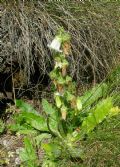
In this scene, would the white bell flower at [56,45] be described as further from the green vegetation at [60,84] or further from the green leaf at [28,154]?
→ the green leaf at [28,154]

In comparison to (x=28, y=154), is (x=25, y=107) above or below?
above

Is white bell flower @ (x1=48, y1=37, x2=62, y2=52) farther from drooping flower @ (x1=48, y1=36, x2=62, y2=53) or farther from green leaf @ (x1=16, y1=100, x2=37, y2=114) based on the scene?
green leaf @ (x1=16, y1=100, x2=37, y2=114)

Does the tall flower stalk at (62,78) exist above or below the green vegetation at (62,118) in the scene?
above

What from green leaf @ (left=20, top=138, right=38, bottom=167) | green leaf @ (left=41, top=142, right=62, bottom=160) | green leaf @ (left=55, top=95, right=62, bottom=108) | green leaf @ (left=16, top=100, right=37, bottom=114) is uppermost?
green leaf @ (left=55, top=95, right=62, bottom=108)

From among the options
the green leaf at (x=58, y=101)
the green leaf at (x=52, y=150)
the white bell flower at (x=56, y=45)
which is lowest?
the green leaf at (x=52, y=150)

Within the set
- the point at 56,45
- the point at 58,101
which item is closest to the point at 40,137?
the point at 58,101

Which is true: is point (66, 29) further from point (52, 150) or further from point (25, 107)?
point (52, 150)

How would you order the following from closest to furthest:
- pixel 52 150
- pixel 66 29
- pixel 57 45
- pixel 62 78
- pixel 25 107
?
pixel 57 45
pixel 62 78
pixel 52 150
pixel 25 107
pixel 66 29

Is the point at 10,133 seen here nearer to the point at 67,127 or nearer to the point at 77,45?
the point at 67,127

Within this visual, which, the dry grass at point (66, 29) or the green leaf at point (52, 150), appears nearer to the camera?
the green leaf at point (52, 150)

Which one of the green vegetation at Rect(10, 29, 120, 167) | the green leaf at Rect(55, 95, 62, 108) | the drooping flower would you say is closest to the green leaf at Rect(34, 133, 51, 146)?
the green vegetation at Rect(10, 29, 120, 167)

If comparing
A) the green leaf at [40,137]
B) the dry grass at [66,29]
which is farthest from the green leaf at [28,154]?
the dry grass at [66,29]

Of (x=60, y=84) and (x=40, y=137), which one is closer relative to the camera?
(x=60, y=84)

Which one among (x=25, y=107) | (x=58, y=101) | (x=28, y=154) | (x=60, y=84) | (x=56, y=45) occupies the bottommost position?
(x=28, y=154)
